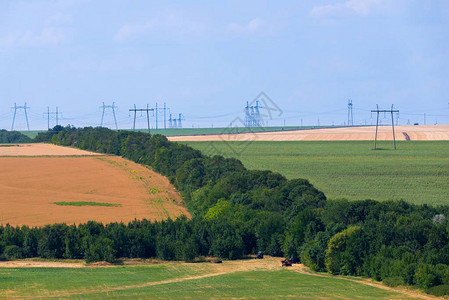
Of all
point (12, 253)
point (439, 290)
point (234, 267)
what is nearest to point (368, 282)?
point (439, 290)

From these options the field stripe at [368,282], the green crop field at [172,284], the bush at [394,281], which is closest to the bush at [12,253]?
the green crop field at [172,284]

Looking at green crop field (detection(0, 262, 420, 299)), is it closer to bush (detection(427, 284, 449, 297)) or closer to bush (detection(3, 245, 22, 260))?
bush (detection(427, 284, 449, 297))

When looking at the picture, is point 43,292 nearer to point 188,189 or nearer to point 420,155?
point 188,189

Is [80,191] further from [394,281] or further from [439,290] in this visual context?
[439,290]

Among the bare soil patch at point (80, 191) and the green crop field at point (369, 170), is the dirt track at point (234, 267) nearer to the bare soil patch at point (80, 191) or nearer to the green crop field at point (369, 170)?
the bare soil patch at point (80, 191)

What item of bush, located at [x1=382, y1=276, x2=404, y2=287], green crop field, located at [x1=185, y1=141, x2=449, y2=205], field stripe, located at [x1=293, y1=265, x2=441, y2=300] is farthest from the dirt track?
green crop field, located at [x1=185, y1=141, x2=449, y2=205]

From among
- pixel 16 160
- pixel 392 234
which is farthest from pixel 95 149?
pixel 392 234
